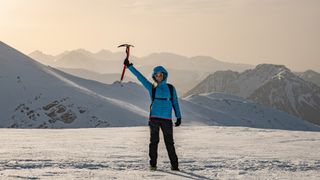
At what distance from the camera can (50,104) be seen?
370 feet

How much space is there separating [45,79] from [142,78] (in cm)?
12441

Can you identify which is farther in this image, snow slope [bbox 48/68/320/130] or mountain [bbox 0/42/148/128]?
snow slope [bbox 48/68/320/130]

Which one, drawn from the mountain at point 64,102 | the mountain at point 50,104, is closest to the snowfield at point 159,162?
the mountain at point 50,104

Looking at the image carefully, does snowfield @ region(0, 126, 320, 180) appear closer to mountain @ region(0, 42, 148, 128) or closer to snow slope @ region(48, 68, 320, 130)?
mountain @ region(0, 42, 148, 128)

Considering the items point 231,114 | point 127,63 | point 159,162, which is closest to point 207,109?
point 231,114

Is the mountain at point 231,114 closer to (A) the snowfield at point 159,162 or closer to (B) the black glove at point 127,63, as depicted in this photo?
(A) the snowfield at point 159,162

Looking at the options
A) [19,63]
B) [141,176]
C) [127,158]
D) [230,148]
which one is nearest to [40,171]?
[141,176]

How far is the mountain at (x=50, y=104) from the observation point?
105000 millimetres

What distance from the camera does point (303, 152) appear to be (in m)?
11.3

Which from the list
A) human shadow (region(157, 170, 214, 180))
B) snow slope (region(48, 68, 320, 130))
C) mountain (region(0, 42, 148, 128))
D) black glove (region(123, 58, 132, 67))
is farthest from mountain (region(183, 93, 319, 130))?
human shadow (region(157, 170, 214, 180))

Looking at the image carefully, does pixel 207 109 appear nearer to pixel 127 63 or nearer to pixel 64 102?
pixel 64 102

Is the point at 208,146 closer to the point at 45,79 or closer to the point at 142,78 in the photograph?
the point at 142,78

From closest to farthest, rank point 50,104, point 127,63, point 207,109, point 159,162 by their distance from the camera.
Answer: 1. point 127,63
2. point 159,162
3. point 50,104
4. point 207,109

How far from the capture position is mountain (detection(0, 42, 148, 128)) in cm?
10500
